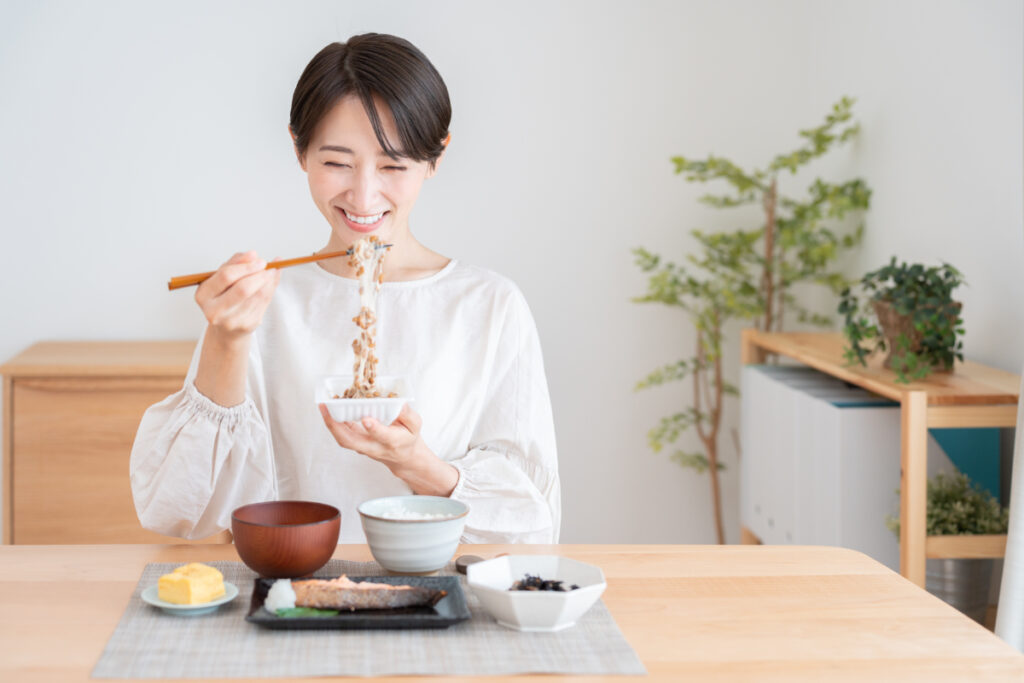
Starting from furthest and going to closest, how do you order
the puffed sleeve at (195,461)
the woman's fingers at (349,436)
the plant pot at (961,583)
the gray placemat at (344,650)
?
the plant pot at (961,583), the puffed sleeve at (195,461), the woman's fingers at (349,436), the gray placemat at (344,650)

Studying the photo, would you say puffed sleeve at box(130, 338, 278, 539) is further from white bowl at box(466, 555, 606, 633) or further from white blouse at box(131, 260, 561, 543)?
white bowl at box(466, 555, 606, 633)

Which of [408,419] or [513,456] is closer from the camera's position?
[408,419]

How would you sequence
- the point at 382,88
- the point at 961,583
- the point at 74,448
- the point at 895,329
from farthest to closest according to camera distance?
the point at 74,448
the point at 895,329
the point at 961,583
the point at 382,88

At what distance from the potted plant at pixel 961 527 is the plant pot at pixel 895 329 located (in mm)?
294

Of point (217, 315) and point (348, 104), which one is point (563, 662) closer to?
point (217, 315)

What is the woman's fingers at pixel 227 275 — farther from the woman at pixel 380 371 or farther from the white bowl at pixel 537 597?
the white bowl at pixel 537 597

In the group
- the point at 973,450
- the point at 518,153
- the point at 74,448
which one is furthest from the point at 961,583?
the point at 74,448

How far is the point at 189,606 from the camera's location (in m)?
1.11

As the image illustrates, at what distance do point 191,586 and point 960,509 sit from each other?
179cm

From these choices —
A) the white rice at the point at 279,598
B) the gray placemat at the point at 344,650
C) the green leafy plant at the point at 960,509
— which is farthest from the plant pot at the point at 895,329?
the white rice at the point at 279,598

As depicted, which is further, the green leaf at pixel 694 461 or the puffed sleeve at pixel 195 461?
the green leaf at pixel 694 461

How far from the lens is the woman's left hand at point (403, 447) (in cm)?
135

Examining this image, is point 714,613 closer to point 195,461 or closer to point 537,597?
point 537,597

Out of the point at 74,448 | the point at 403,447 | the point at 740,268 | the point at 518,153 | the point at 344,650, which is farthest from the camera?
the point at 518,153
